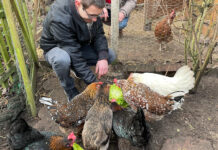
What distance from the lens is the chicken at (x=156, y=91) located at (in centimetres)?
254

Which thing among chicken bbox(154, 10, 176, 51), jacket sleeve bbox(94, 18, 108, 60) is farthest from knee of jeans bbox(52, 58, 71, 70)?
chicken bbox(154, 10, 176, 51)

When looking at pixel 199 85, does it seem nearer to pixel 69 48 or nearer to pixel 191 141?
pixel 191 141

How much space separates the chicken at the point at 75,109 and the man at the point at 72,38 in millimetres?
271

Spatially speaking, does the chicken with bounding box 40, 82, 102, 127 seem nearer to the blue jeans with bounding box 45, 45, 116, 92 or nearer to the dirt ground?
the dirt ground

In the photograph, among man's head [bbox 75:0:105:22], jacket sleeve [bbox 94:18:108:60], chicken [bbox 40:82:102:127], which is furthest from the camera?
jacket sleeve [bbox 94:18:108:60]

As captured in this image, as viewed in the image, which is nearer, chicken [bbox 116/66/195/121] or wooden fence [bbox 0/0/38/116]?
wooden fence [bbox 0/0/38/116]

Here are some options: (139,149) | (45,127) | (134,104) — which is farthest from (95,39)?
(139,149)

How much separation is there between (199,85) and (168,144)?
4.59ft

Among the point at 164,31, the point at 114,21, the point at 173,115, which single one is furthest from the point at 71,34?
the point at 164,31

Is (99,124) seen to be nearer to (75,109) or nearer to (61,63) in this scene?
(75,109)

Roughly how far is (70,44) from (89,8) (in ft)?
2.03

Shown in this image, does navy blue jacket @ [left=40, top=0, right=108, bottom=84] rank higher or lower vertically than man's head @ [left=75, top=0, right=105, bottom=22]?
lower

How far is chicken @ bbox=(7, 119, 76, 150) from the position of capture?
1.95 metres

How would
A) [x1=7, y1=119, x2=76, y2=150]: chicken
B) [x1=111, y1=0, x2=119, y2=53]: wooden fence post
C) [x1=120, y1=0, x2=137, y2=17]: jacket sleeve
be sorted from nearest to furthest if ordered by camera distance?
[x1=7, y1=119, x2=76, y2=150]: chicken
[x1=111, y1=0, x2=119, y2=53]: wooden fence post
[x1=120, y1=0, x2=137, y2=17]: jacket sleeve
